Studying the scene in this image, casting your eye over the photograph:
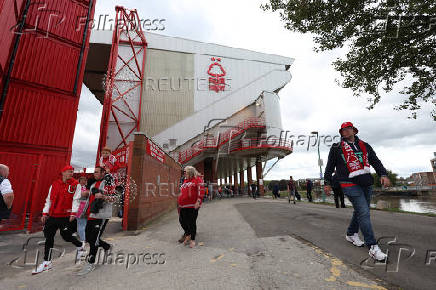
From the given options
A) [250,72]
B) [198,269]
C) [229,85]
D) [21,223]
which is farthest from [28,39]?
[250,72]

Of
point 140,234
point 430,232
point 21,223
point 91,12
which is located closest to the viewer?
point 430,232

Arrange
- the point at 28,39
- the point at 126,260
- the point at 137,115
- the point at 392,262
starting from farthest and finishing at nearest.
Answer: the point at 137,115 → the point at 28,39 → the point at 126,260 → the point at 392,262

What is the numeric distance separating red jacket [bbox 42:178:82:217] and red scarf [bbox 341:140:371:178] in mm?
4756

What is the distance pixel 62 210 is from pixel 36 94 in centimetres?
706

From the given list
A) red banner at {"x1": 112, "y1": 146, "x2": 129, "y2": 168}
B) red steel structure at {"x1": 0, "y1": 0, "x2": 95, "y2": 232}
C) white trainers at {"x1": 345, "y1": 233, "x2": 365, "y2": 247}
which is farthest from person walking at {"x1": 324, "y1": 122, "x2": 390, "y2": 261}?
red steel structure at {"x1": 0, "y1": 0, "x2": 95, "y2": 232}

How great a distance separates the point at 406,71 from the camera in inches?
292

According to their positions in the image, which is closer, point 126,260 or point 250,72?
point 126,260

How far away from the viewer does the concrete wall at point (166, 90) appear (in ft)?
71.8

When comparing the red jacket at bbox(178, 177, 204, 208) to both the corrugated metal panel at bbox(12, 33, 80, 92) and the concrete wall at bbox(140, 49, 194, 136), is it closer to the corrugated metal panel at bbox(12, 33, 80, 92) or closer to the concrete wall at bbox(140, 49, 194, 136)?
the corrugated metal panel at bbox(12, 33, 80, 92)

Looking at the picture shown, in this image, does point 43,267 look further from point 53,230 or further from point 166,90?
point 166,90

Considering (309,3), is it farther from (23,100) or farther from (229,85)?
(229,85)

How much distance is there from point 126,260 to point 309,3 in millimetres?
9488

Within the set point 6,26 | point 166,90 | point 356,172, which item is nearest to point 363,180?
point 356,172

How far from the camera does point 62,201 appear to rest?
3555 millimetres
